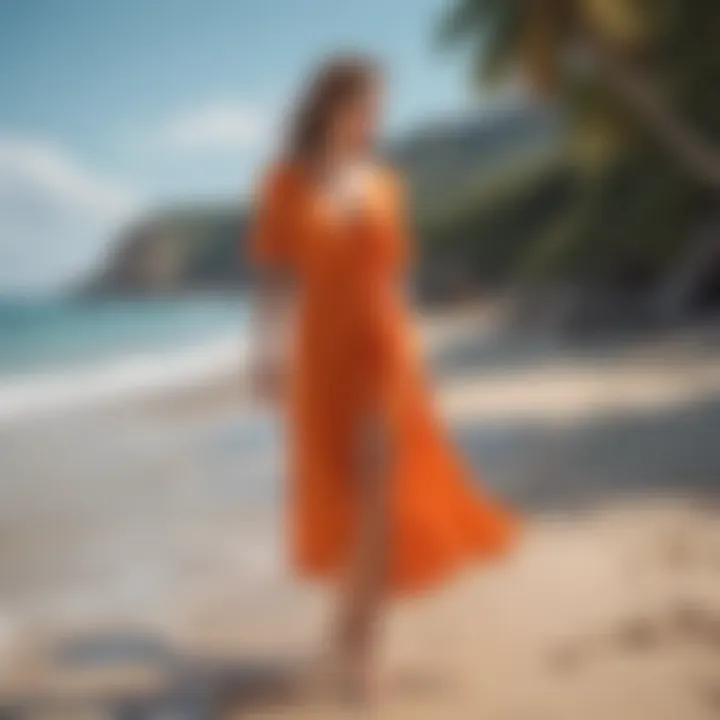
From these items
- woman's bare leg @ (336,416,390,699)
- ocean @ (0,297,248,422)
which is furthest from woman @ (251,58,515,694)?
ocean @ (0,297,248,422)

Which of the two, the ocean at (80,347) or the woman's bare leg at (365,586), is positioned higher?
the ocean at (80,347)

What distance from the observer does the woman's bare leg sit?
931mm

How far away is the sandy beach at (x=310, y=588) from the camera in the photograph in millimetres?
927

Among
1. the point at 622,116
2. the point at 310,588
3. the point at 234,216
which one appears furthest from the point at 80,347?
the point at 622,116

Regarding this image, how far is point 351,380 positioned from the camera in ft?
2.99

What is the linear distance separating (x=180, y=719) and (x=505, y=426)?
0.37 m

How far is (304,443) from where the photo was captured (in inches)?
37.0

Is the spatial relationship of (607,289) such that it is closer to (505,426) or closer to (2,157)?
(505,426)

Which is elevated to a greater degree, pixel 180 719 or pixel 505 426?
pixel 505 426

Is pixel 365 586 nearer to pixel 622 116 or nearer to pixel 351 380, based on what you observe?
pixel 351 380

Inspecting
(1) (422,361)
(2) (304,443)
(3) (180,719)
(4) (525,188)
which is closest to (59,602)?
(3) (180,719)

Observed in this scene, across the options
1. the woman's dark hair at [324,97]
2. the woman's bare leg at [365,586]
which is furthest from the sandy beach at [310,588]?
the woman's dark hair at [324,97]

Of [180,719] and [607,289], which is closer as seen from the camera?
[180,719]

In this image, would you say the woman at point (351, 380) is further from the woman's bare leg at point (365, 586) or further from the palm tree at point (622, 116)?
the palm tree at point (622, 116)
